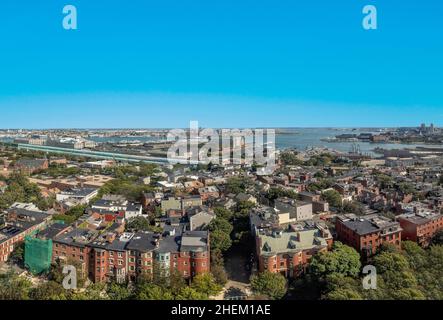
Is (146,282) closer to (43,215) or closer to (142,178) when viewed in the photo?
(43,215)

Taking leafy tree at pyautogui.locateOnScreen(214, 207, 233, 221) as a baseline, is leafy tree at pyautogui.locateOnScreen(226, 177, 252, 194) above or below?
above

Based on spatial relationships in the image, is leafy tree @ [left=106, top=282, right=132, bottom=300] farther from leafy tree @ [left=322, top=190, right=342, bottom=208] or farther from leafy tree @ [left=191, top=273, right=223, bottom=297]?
leafy tree @ [left=322, top=190, right=342, bottom=208]

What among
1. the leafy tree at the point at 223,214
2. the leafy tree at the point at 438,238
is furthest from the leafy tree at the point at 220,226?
the leafy tree at the point at 438,238

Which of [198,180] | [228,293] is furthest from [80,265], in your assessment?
[198,180]

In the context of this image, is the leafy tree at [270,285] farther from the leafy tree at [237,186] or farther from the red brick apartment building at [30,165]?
the red brick apartment building at [30,165]

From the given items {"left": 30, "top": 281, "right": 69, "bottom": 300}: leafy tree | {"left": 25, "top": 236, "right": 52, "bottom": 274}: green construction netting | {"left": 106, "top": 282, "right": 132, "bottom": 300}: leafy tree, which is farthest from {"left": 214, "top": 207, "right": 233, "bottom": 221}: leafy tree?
{"left": 30, "top": 281, "right": 69, "bottom": 300}: leafy tree

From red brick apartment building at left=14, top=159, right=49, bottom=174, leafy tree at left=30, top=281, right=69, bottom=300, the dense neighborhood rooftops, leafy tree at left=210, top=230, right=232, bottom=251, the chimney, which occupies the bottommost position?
leafy tree at left=30, top=281, right=69, bottom=300

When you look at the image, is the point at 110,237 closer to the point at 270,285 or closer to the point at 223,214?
the point at 223,214
